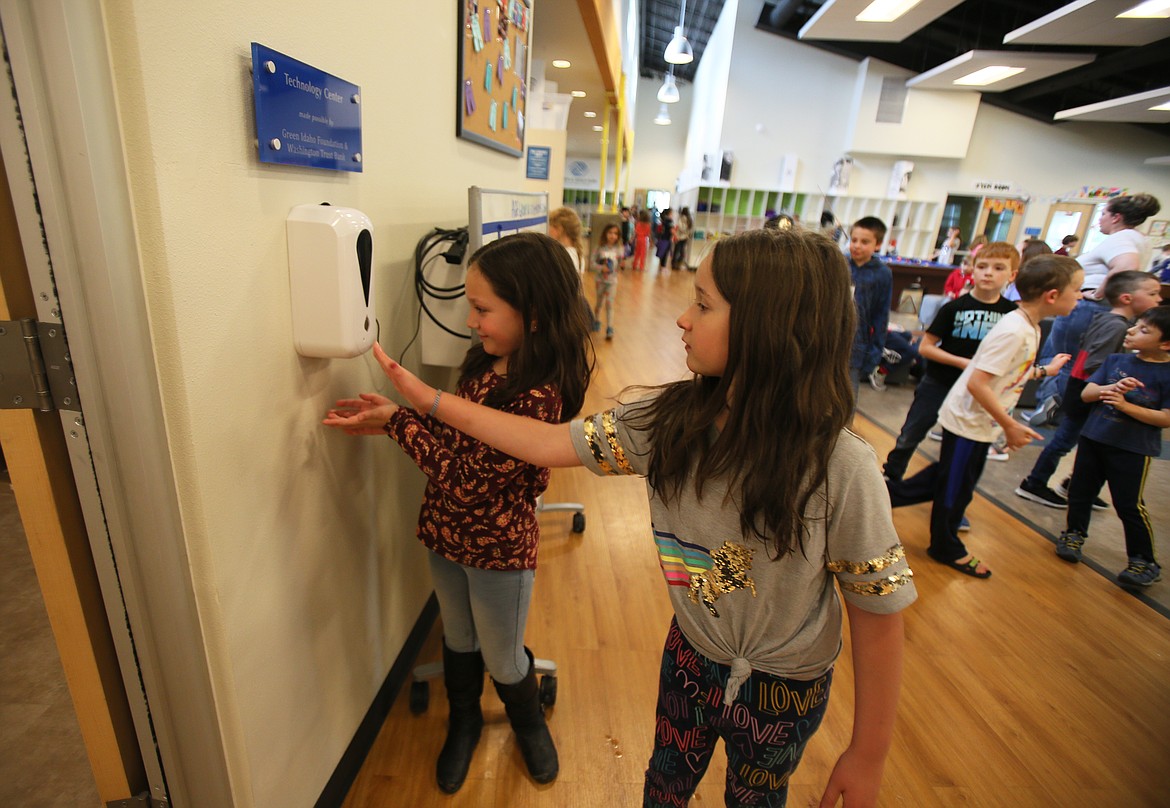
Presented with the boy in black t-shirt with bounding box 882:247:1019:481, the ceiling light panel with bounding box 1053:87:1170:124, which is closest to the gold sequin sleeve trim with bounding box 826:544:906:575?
the boy in black t-shirt with bounding box 882:247:1019:481

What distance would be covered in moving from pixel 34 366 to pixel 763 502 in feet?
3.04

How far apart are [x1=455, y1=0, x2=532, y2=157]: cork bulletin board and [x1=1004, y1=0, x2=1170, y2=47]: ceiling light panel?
7.12 metres

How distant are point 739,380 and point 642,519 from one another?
217 cm

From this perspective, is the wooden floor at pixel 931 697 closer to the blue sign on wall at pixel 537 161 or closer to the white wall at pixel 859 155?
the blue sign on wall at pixel 537 161

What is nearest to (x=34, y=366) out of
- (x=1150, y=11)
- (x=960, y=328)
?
(x=960, y=328)

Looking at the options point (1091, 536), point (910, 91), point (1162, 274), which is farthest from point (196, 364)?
point (910, 91)

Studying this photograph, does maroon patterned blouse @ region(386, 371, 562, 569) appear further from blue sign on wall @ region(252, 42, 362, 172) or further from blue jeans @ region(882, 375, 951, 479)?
blue jeans @ region(882, 375, 951, 479)

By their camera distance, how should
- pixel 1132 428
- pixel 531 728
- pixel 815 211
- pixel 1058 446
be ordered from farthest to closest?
1. pixel 815 211
2. pixel 1058 446
3. pixel 1132 428
4. pixel 531 728

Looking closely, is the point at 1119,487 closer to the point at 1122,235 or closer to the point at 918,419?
the point at 918,419

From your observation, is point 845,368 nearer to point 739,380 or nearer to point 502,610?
point 739,380

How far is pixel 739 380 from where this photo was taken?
799 millimetres

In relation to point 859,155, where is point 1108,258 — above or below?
below

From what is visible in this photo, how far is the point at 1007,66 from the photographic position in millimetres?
8617

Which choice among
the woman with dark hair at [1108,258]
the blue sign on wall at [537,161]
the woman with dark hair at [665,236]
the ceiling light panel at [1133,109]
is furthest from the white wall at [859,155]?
the blue sign on wall at [537,161]
